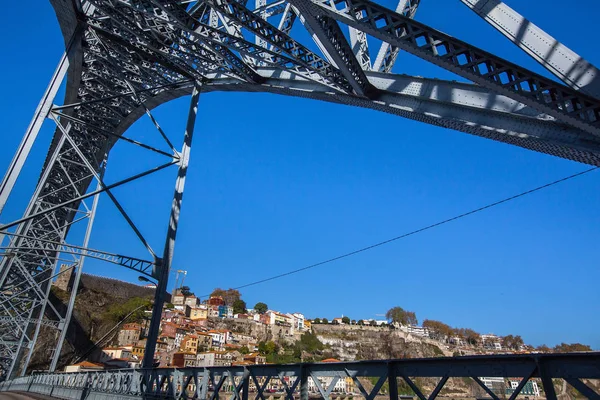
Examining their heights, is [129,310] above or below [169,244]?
above

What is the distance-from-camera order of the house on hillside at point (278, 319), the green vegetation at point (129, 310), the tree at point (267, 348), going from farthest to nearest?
the house on hillside at point (278, 319) < the tree at point (267, 348) < the green vegetation at point (129, 310)

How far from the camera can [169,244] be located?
11.4m

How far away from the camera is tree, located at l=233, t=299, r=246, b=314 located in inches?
4534

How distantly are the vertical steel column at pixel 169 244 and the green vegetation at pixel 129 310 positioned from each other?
62058 mm

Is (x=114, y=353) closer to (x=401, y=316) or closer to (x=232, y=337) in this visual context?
(x=232, y=337)

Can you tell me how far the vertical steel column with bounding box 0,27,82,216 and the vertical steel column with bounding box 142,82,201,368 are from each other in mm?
3682

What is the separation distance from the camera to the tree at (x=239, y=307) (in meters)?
115

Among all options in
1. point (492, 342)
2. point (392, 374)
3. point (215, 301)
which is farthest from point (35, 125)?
point (492, 342)

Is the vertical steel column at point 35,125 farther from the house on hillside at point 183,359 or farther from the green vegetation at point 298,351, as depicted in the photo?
the green vegetation at point 298,351

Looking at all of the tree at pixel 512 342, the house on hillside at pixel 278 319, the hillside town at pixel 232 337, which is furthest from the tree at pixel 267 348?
the tree at pixel 512 342

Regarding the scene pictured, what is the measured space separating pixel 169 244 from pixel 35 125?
4997 mm

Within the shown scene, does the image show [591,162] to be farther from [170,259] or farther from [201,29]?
[170,259]

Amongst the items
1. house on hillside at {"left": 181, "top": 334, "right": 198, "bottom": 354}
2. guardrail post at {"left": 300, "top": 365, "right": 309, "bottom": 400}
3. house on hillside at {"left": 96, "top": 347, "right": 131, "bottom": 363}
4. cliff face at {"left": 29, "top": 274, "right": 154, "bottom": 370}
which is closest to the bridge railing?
guardrail post at {"left": 300, "top": 365, "right": 309, "bottom": 400}

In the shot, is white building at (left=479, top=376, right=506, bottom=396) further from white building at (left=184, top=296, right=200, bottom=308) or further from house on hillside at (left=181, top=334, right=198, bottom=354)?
white building at (left=184, top=296, right=200, bottom=308)
